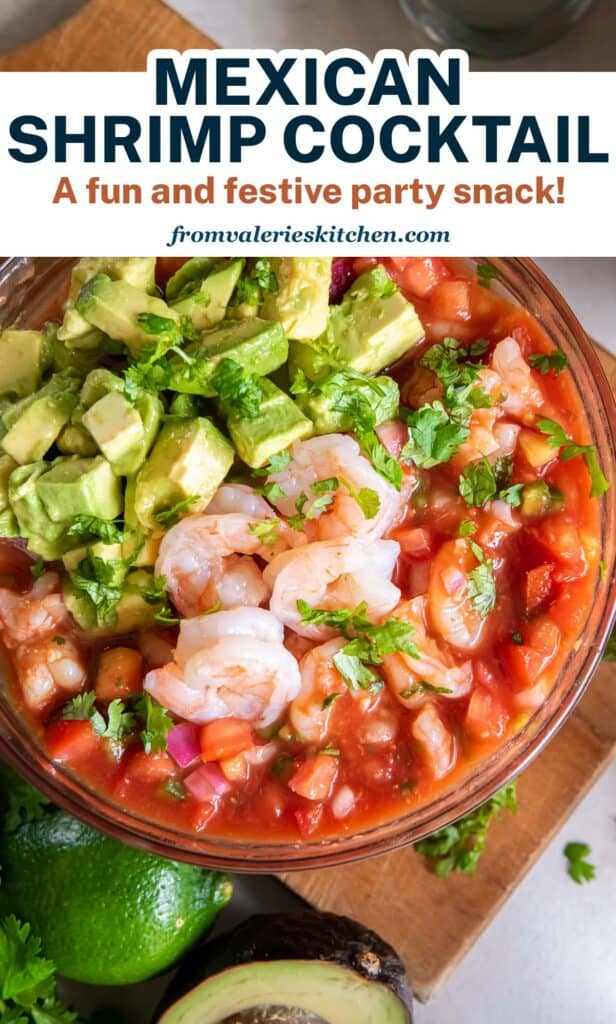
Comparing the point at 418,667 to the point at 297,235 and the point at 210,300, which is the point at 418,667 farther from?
the point at 297,235

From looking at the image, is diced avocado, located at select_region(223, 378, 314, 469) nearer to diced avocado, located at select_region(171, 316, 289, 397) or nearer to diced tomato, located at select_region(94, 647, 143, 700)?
diced avocado, located at select_region(171, 316, 289, 397)

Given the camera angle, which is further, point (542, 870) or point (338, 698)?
point (542, 870)

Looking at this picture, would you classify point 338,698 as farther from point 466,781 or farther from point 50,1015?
point 50,1015

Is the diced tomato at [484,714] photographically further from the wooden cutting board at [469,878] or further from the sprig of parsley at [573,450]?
the wooden cutting board at [469,878]

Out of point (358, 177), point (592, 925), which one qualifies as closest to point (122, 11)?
point (358, 177)

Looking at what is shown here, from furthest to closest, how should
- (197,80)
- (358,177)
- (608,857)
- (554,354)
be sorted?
1. (608,857)
2. (197,80)
3. (358,177)
4. (554,354)

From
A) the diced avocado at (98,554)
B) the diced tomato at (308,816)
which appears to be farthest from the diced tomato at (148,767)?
the diced avocado at (98,554)

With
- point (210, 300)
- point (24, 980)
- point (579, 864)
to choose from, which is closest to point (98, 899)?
point (24, 980)
